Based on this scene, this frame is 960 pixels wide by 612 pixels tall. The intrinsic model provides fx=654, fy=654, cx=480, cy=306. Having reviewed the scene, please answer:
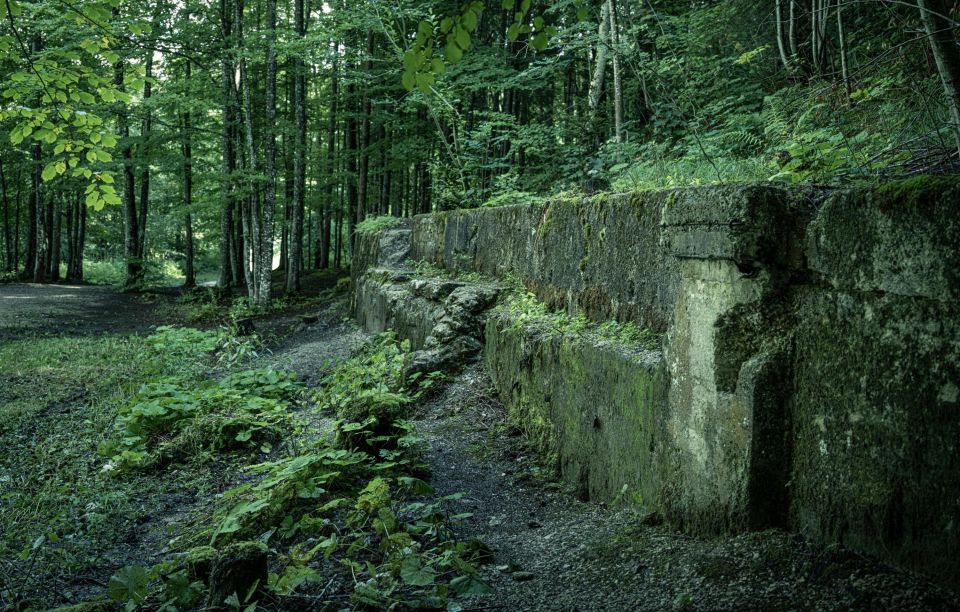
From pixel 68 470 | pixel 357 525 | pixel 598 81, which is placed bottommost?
pixel 68 470

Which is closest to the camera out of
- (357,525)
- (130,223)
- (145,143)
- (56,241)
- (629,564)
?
(629,564)

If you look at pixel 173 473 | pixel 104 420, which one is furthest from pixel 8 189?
pixel 173 473

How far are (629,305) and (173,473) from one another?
389 centimetres

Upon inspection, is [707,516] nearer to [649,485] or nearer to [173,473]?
[649,485]

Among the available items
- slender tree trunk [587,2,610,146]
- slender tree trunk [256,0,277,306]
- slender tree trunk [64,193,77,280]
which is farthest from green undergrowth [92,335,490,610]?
slender tree trunk [64,193,77,280]

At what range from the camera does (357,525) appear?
3473 mm

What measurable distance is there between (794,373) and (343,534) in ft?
7.84

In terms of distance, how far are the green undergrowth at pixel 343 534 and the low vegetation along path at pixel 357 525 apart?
0.01m

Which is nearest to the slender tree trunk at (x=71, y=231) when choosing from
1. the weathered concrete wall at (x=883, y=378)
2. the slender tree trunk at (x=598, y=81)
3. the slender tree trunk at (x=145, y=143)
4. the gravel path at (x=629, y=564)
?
the slender tree trunk at (x=145, y=143)

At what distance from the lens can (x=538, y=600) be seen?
105 inches

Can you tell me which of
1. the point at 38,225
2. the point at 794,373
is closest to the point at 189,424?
the point at 794,373

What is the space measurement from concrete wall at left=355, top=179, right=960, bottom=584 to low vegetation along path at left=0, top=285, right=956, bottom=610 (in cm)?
16

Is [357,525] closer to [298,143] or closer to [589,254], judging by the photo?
[589,254]

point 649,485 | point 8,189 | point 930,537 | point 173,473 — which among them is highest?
point 8,189
